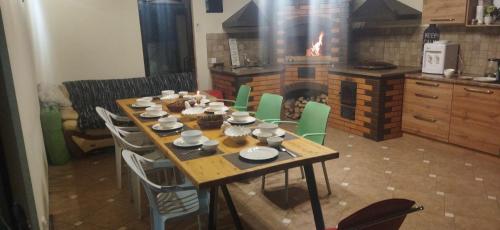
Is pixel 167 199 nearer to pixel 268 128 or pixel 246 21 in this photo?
pixel 268 128

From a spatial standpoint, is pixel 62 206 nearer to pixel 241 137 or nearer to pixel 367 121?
pixel 241 137

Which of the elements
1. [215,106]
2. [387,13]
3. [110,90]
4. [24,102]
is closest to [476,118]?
[387,13]

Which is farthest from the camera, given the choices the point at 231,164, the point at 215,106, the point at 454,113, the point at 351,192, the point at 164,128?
the point at 454,113

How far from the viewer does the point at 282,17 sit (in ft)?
17.7

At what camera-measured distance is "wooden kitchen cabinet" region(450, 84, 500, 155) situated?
11.6ft

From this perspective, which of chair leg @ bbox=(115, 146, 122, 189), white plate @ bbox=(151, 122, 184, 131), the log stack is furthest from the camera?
the log stack

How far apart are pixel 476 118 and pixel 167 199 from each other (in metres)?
3.20

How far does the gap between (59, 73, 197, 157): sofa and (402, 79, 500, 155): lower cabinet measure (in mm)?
2890

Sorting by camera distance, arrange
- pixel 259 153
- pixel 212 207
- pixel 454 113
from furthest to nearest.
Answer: pixel 454 113 < pixel 212 207 < pixel 259 153

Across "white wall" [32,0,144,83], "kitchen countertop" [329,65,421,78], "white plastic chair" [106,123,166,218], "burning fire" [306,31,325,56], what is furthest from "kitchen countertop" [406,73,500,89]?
"white wall" [32,0,144,83]

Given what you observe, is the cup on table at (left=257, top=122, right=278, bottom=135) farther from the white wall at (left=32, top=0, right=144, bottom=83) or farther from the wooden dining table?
the white wall at (left=32, top=0, right=144, bottom=83)

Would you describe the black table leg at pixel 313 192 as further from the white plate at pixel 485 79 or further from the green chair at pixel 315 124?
the white plate at pixel 485 79

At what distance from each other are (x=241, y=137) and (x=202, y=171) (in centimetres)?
51

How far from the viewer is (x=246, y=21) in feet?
17.4
